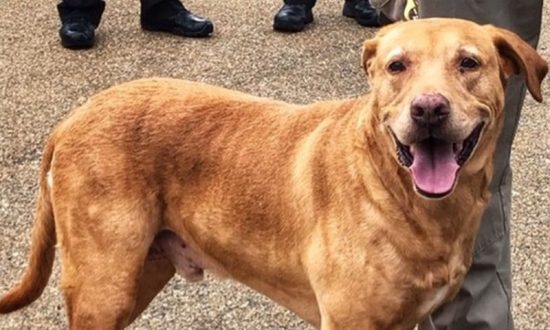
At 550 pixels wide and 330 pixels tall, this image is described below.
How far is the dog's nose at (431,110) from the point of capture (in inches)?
103

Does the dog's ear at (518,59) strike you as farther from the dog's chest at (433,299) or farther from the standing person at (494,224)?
the dog's chest at (433,299)

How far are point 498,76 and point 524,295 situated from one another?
1790 mm

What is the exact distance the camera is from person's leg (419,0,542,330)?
132 inches

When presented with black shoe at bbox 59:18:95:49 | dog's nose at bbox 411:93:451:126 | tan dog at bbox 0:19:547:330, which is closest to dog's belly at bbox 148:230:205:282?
tan dog at bbox 0:19:547:330

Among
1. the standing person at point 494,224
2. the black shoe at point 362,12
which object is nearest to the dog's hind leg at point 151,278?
the standing person at point 494,224

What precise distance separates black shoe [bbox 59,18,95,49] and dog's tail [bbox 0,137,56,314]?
3396mm

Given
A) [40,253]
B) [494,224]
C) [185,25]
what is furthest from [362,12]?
[40,253]

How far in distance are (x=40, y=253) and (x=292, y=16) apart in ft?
13.2

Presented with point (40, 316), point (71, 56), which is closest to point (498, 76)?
point (40, 316)

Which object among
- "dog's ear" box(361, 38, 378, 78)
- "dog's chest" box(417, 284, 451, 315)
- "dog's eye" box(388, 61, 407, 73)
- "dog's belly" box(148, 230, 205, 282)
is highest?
"dog's eye" box(388, 61, 407, 73)

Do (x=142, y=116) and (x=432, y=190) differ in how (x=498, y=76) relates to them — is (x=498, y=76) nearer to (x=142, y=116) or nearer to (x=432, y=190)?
(x=432, y=190)

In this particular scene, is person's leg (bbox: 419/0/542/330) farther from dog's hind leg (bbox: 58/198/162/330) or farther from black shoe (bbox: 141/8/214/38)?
black shoe (bbox: 141/8/214/38)

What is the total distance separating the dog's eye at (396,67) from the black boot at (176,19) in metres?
4.43

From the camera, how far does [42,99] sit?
20.5 ft
